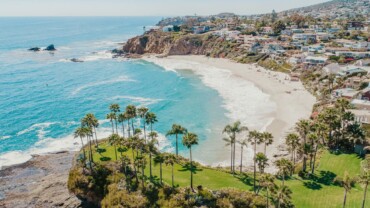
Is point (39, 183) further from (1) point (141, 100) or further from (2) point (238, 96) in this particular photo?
(2) point (238, 96)

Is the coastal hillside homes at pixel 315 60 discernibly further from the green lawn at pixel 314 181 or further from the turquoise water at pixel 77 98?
the green lawn at pixel 314 181

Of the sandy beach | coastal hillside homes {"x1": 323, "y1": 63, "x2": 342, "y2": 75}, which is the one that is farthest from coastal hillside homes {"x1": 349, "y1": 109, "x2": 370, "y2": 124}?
coastal hillside homes {"x1": 323, "y1": 63, "x2": 342, "y2": 75}

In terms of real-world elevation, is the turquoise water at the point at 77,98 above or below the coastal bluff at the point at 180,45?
below

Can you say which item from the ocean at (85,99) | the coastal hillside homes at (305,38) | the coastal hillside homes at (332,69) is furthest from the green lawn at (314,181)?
the coastal hillside homes at (305,38)

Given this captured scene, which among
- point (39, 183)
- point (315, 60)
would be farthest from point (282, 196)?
point (315, 60)

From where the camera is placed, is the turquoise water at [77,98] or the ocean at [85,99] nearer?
the ocean at [85,99]

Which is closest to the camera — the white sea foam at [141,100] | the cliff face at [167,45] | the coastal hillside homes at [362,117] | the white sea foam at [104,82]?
the coastal hillside homes at [362,117]
